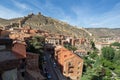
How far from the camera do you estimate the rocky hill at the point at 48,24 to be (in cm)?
10556

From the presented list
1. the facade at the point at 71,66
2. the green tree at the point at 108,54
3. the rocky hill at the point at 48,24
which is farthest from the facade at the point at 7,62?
the rocky hill at the point at 48,24

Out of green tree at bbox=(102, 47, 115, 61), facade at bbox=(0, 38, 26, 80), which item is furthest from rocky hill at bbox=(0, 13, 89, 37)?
facade at bbox=(0, 38, 26, 80)

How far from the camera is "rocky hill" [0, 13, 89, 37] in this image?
10556cm

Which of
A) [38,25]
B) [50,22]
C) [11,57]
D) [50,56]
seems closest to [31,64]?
[50,56]

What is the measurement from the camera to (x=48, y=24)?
11738 cm

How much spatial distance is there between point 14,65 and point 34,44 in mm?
29007

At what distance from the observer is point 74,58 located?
4400cm

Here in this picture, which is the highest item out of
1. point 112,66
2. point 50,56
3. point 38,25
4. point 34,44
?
point 38,25

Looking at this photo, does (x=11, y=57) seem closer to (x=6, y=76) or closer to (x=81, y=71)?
(x=6, y=76)

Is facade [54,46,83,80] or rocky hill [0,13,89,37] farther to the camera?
rocky hill [0,13,89,37]

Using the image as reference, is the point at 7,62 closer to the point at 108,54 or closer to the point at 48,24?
the point at 108,54

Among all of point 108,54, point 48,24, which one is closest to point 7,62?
point 108,54

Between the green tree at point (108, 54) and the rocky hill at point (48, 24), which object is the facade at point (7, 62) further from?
the rocky hill at point (48, 24)

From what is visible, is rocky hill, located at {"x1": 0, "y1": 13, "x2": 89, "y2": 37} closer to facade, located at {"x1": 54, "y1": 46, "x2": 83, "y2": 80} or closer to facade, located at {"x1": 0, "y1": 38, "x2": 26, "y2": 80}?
facade, located at {"x1": 54, "y1": 46, "x2": 83, "y2": 80}
